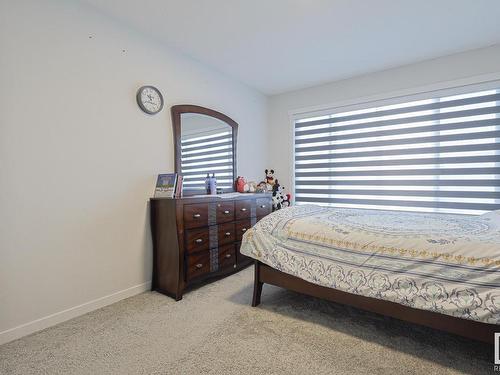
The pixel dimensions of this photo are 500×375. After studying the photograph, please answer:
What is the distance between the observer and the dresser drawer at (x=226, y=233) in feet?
8.83

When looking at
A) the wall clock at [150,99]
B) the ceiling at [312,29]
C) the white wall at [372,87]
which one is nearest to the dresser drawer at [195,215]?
the wall clock at [150,99]

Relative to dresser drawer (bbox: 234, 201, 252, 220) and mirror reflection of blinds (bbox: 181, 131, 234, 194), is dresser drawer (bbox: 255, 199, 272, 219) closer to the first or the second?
dresser drawer (bbox: 234, 201, 252, 220)

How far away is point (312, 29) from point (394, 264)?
2126mm

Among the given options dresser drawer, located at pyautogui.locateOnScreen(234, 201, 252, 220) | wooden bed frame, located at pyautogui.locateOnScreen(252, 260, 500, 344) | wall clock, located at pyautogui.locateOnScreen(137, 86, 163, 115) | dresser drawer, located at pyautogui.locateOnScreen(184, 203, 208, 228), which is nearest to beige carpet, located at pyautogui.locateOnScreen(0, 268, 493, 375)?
wooden bed frame, located at pyautogui.locateOnScreen(252, 260, 500, 344)

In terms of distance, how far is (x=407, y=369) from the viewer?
1.40 metres

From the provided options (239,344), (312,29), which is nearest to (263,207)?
(239,344)

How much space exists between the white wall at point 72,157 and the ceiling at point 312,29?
37 cm

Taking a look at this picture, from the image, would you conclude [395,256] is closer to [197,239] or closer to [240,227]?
[197,239]

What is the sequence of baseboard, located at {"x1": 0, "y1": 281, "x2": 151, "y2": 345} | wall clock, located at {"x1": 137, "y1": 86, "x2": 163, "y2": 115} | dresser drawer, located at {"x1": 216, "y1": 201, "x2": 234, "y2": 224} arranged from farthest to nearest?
dresser drawer, located at {"x1": 216, "y1": 201, "x2": 234, "y2": 224} < wall clock, located at {"x1": 137, "y1": 86, "x2": 163, "y2": 115} < baseboard, located at {"x1": 0, "y1": 281, "x2": 151, "y2": 345}

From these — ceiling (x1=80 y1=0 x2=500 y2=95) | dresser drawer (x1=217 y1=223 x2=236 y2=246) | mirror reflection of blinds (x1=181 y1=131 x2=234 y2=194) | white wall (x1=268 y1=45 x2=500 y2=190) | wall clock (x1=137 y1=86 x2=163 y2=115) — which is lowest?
dresser drawer (x1=217 y1=223 x2=236 y2=246)

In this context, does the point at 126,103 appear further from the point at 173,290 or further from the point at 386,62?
the point at 386,62

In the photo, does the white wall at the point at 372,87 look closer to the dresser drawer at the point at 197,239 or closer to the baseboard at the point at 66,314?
the dresser drawer at the point at 197,239

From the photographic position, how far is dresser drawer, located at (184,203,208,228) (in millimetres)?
2342

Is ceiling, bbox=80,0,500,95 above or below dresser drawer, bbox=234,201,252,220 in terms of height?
above
